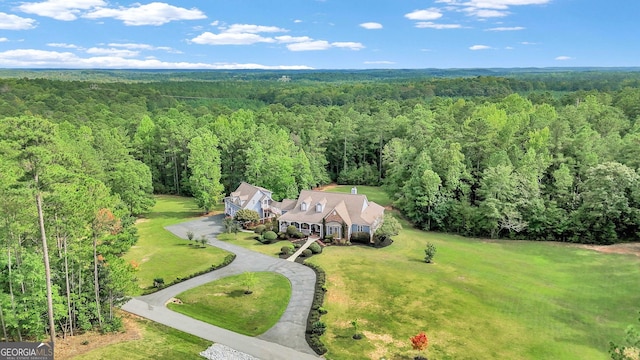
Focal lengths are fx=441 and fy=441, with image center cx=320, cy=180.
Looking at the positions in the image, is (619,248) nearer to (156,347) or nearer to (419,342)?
(419,342)

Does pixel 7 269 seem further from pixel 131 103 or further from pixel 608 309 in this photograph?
pixel 131 103

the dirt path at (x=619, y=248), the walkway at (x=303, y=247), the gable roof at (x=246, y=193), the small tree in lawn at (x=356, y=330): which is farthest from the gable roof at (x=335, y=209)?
the dirt path at (x=619, y=248)

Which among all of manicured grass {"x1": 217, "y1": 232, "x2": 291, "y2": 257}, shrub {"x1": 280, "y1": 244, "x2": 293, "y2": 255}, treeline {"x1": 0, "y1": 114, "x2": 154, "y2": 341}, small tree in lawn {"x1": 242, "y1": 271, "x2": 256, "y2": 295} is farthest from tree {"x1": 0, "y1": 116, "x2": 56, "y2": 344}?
manicured grass {"x1": 217, "y1": 232, "x2": 291, "y2": 257}

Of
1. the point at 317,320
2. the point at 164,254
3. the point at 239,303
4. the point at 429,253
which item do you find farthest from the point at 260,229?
the point at 317,320

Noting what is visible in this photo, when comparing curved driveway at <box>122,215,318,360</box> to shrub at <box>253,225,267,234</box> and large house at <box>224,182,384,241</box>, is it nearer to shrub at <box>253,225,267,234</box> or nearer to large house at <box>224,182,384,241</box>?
shrub at <box>253,225,267,234</box>

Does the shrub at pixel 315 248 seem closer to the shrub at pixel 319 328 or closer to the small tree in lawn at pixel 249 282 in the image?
the small tree in lawn at pixel 249 282

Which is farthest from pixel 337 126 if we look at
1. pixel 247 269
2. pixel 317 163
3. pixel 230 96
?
pixel 230 96
